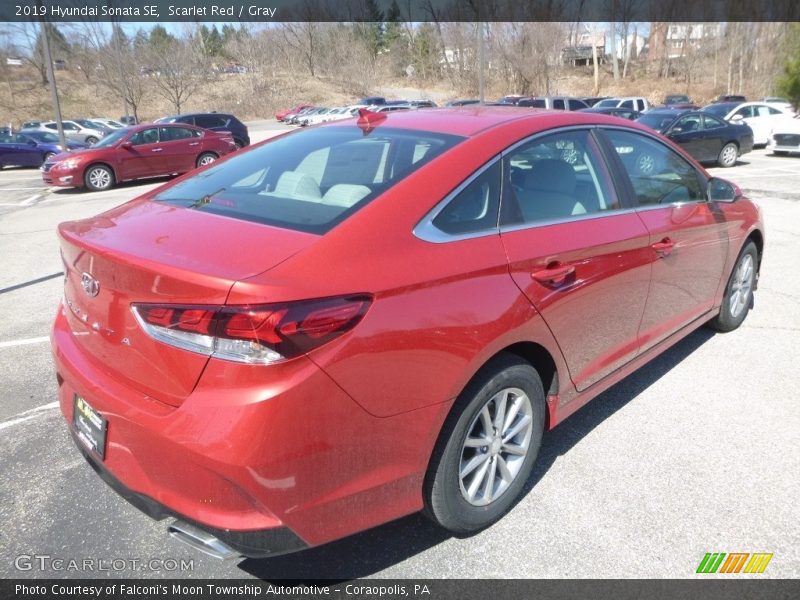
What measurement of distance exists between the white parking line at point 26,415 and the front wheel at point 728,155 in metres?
17.6

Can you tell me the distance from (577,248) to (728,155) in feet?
55.1

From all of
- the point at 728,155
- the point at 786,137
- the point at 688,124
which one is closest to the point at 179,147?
the point at 688,124

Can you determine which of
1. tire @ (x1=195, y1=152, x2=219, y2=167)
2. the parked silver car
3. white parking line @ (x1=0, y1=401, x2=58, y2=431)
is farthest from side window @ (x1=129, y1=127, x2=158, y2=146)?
the parked silver car

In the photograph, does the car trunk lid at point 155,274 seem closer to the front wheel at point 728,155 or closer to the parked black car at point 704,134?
the parked black car at point 704,134

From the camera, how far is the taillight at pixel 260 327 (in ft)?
6.10

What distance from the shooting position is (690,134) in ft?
54.3

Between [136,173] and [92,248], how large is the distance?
49.1 ft

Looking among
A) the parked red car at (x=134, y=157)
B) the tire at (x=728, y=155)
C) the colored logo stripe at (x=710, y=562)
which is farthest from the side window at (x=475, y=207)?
the tire at (x=728, y=155)

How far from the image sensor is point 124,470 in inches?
85.2

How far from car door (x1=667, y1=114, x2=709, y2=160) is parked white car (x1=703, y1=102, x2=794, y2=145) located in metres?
4.80

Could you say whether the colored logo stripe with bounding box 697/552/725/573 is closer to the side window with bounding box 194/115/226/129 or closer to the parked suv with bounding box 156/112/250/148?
the parked suv with bounding box 156/112/250/148

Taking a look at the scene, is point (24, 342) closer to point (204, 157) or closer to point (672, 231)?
point (672, 231)

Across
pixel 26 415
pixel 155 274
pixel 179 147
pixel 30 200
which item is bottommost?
pixel 30 200

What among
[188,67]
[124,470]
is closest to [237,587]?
[124,470]
